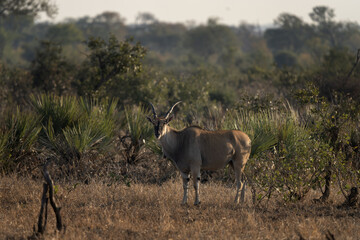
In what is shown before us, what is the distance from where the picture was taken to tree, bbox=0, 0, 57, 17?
38594mm

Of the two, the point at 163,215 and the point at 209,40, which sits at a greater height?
the point at 209,40

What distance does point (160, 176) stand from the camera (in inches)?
478

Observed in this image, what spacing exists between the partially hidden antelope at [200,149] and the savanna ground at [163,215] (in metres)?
0.65

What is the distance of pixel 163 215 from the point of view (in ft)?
27.3

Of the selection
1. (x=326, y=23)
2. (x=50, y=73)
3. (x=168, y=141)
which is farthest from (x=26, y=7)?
(x=326, y=23)

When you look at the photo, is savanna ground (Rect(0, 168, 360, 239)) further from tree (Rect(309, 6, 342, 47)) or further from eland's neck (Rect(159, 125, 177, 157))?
tree (Rect(309, 6, 342, 47))

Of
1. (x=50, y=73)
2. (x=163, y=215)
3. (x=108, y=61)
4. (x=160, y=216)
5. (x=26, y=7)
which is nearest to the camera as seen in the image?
(x=160, y=216)

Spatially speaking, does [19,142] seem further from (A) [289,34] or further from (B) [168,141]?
(A) [289,34]

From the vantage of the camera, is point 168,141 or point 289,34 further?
point 289,34

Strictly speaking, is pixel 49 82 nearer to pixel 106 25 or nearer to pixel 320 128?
pixel 320 128

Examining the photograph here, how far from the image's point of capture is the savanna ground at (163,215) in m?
7.50

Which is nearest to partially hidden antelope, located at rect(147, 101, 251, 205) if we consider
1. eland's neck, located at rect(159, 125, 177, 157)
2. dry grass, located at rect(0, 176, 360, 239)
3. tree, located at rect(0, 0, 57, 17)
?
eland's neck, located at rect(159, 125, 177, 157)

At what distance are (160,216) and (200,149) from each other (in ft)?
5.22

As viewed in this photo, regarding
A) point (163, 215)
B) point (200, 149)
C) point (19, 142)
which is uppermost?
point (200, 149)
